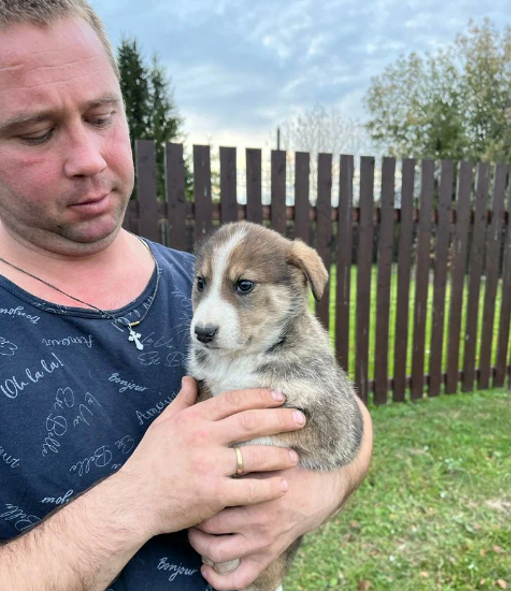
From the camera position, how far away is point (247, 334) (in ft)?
6.46

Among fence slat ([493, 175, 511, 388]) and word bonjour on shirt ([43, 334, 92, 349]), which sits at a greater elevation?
word bonjour on shirt ([43, 334, 92, 349])

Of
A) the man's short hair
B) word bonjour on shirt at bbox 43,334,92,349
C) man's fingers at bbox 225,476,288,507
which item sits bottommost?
man's fingers at bbox 225,476,288,507

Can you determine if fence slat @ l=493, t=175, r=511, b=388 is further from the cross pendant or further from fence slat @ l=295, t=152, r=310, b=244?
the cross pendant

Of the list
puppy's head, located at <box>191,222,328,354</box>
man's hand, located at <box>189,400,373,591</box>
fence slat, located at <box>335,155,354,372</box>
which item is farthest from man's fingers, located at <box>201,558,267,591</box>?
fence slat, located at <box>335,155,354,372</box>

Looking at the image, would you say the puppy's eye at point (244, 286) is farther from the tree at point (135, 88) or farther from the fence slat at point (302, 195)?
the tree at point (135, 88)

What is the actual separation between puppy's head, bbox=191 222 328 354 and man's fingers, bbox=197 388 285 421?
232 mm

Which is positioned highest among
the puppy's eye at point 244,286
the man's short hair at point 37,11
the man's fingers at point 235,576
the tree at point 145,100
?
the tree at point 145,100

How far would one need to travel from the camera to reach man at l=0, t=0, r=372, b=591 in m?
1.45

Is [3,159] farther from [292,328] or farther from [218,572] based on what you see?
[218,572]

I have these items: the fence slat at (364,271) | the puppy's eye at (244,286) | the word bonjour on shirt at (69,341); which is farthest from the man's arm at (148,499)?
the fence slat at (364,271)

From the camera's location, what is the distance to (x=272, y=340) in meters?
2.07

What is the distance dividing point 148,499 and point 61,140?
1.28 metres

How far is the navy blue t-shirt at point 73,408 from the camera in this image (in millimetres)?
1494

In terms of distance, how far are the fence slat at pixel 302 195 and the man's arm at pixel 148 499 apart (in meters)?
4.20
